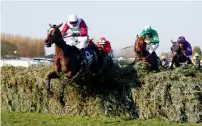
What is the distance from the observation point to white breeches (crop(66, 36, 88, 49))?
38.7ft

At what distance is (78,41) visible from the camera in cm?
1188

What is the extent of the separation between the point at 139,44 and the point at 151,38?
0.98 meters

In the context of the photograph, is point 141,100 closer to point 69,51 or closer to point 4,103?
point 69,51

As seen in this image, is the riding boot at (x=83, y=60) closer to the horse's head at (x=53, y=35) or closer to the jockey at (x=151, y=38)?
the horse's head at (x=53, y=35)

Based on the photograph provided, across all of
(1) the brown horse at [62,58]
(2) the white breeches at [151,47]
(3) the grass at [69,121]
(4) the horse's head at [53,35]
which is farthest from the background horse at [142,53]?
(4) the horse's head at [53,35]

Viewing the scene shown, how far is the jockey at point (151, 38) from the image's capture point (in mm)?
13266

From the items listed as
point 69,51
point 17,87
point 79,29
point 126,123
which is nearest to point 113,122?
point 126,123

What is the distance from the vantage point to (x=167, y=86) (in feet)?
35.3

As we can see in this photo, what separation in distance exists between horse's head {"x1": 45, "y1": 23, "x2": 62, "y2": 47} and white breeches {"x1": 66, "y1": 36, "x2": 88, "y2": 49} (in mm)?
911

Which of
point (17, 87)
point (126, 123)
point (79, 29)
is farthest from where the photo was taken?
point (17, 87)

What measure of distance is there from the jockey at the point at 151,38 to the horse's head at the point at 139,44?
2.03ft

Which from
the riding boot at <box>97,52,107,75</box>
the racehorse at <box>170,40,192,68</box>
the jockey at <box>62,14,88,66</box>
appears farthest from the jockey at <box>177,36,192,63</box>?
the jockey at <box>62,14,88,66</box>

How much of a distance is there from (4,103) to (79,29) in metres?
3.64

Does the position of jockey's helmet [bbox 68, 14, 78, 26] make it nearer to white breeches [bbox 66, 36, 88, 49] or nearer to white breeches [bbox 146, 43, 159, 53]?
white breeches [bbox 66, 36, 88, 49]
